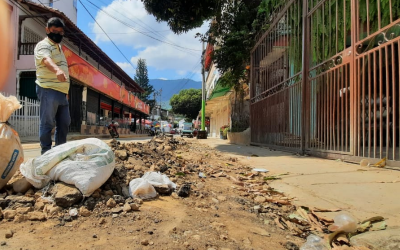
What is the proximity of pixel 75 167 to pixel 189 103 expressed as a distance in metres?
51.1

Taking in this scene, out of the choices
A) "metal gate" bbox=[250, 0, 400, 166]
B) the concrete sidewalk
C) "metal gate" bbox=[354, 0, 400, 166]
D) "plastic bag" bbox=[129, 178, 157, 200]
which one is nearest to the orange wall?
"metal gate" bbox=[250, 0, 400, 166]

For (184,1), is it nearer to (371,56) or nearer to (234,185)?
(371,56)

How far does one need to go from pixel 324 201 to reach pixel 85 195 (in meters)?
1.81

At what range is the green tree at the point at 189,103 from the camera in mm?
52469

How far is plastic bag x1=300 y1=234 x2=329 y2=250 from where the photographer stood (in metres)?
1.37

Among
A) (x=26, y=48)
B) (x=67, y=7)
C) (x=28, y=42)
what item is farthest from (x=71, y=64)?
(x=67, y=7)

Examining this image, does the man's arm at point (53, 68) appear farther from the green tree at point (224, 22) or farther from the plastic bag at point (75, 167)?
the green tree at point (224, 22)

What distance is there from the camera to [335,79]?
3.98m

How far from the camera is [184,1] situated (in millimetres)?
8492

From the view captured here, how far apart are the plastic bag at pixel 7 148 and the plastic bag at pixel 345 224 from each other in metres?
2.29

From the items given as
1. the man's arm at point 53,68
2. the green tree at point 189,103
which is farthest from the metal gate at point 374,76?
the green tree at point 189,103

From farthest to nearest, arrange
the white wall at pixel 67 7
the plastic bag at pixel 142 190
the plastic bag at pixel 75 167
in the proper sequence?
the white wall at pixel 67 7 → the plastic bag at pixel 142 190 → the plastic bag at pixel 75 167

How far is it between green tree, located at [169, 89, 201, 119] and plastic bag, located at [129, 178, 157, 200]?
5053cm

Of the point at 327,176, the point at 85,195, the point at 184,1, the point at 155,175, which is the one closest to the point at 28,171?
the point at 85,195
